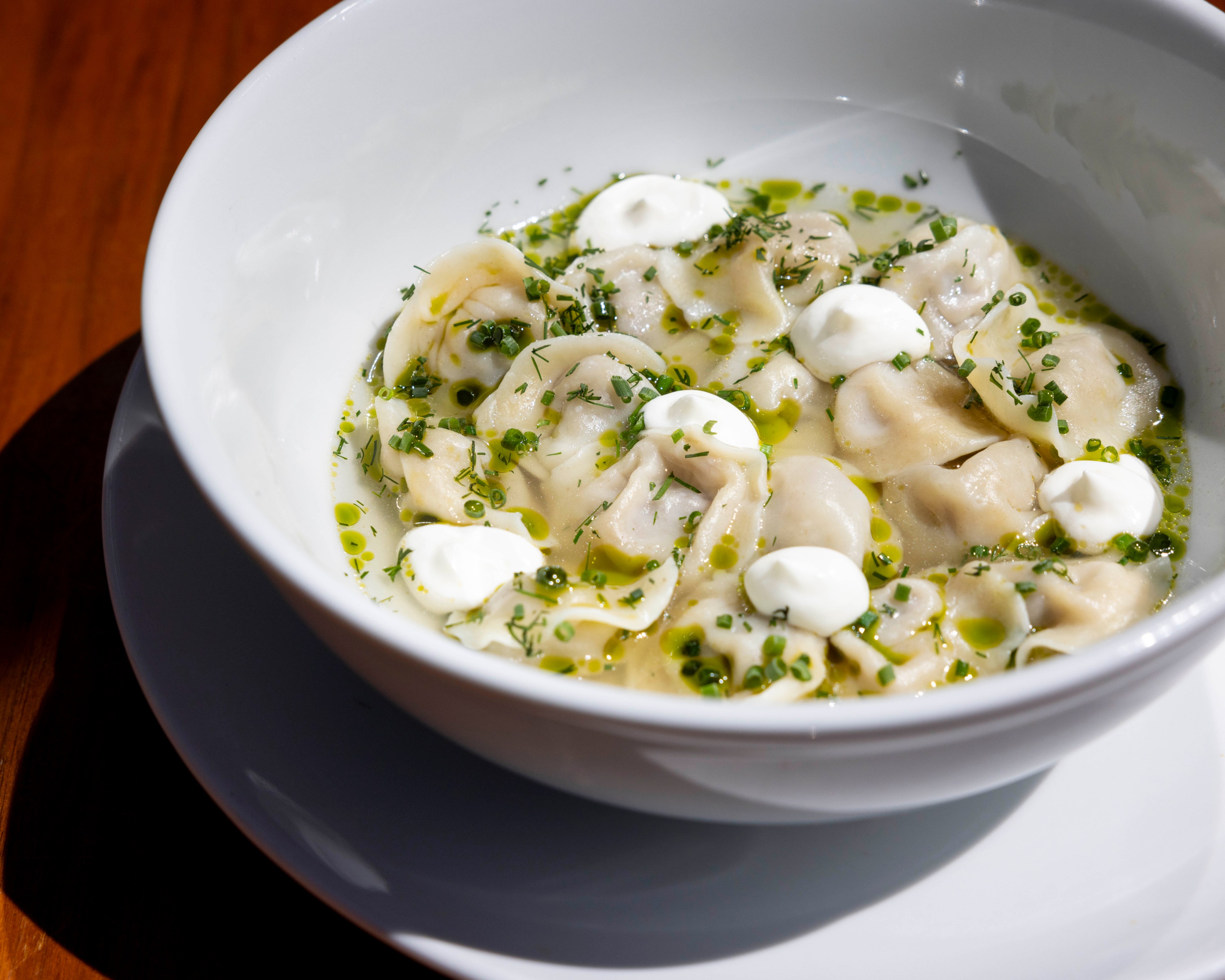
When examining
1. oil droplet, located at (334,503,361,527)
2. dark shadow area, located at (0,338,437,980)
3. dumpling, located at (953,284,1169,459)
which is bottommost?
dark shadow area, located at (0,338,437,980)

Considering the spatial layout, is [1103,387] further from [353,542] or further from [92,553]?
[92,553]

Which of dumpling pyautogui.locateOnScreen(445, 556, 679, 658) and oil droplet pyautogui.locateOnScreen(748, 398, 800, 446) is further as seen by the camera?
oil droplet pyautogui.locateOnScreen(748, 398, 800, 446)

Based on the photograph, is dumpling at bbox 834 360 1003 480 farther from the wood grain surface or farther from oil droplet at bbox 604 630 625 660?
the wood grain surface

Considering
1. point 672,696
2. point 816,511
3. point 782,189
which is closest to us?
point 672,696

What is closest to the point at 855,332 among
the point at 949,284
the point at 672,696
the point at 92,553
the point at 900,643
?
the point at 949,284

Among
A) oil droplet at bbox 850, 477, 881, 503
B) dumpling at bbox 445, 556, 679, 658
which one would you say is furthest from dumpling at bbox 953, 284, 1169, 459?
dumpling at bbox 445, 556, 679, 658

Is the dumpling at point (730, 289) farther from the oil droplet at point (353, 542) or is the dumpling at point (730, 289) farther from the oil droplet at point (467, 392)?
the oil droplet at point (353, 542)
